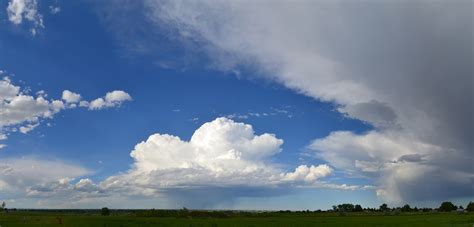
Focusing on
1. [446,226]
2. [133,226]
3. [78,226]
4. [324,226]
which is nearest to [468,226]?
[446,226]

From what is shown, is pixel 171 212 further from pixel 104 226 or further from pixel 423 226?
pixel 423 226

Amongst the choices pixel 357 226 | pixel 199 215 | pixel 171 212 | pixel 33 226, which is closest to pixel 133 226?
pixel 33 226

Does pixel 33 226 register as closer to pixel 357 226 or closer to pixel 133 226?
pixel 133 226

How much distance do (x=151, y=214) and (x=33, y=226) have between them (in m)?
69.3

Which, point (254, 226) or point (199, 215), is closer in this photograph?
point (254, 226)

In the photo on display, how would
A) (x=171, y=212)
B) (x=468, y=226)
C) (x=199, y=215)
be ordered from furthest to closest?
(x=171, y=212)
(x=199, y=215)
(x=468, y=226)

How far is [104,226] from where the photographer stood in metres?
70.8

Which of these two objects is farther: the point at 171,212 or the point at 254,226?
the point at 171,212

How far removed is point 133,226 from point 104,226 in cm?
449

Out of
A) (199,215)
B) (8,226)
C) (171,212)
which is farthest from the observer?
(171,212)

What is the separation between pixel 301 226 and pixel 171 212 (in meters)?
78.4

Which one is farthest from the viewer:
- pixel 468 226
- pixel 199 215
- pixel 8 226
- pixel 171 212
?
pixel 171 212

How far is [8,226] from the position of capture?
7469cm

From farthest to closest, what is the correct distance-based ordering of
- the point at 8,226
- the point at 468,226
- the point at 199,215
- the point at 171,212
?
the point at 171,212
the point at 199,215
the point at 8,226
the point at 468,226
